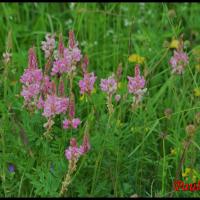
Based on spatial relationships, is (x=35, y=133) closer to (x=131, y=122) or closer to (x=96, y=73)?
(x=131, y=122)

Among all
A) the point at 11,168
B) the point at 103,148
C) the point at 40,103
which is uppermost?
the point at 40,103

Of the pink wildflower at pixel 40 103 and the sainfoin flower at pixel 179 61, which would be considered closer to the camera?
the pink wildflower at pixel 40 103

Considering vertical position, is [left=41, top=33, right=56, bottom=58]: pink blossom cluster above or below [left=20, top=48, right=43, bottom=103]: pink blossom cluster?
above

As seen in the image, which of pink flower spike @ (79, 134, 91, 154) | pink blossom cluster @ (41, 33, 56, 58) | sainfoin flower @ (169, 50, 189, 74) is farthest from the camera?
sainfoin flower @ (169, 50, 189, 74)

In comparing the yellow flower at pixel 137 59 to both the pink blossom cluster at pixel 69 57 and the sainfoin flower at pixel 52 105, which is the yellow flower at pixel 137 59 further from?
the sainfoin flower at pixel 52 105

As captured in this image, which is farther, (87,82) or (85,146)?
(87,82)

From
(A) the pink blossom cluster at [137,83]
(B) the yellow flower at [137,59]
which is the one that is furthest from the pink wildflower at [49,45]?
(B) the yellow flower at [137,59]

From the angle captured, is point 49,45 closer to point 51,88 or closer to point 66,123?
point 51,88

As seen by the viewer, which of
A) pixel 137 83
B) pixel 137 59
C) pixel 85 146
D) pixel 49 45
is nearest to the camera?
pixel 85 146

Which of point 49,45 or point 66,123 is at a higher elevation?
point 49,45

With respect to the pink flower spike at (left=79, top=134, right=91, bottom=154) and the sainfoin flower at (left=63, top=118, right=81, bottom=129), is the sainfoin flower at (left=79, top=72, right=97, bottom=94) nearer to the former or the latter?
the sainfoin flower at (left=63, top=118, right=81, bottom=129)

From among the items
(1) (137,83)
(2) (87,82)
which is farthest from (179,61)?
(2) (87,82)

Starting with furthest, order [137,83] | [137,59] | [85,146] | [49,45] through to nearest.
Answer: [137,59] → [49,45] → [137,83] → [85,146]

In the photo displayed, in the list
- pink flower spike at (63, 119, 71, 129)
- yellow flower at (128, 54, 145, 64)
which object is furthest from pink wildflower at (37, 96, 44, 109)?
yellow flower at (128, 54, 145, 64)
